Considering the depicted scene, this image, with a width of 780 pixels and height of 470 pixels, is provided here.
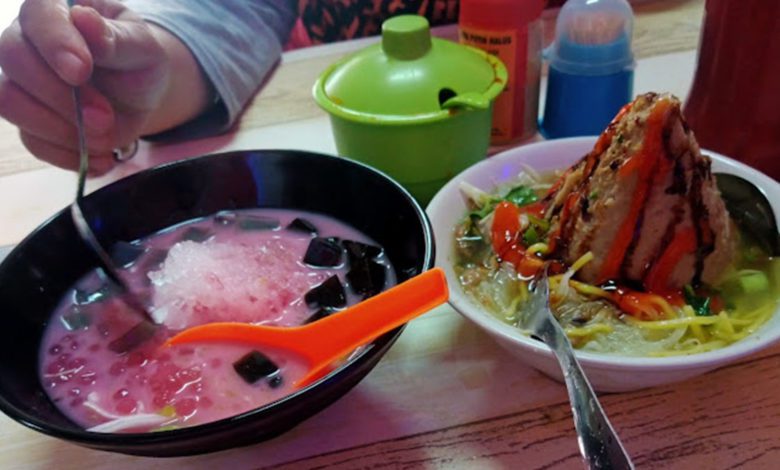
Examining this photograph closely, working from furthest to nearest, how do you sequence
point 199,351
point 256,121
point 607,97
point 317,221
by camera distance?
point 256,121
point 607,97
point 317,221
point 199,351

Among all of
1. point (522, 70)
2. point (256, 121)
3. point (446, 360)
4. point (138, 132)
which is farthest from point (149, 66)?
point (446, 360)

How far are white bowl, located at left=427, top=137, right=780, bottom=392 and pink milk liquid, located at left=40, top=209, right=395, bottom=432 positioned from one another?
0.10 m

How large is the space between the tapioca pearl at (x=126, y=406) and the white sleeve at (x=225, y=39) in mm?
731

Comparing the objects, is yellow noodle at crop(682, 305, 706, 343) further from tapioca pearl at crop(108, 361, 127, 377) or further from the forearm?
the forearm

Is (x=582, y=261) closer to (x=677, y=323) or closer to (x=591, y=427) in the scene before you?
(x=677, y=323)

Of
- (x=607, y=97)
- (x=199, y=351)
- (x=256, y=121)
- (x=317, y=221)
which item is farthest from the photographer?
(x=256, y=121)

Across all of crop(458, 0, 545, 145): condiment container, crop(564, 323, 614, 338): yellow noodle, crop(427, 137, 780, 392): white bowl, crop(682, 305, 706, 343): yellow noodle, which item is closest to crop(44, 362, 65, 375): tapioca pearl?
crop(427, 137, 780, 392): white bowl

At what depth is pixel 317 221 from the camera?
35.1 inches

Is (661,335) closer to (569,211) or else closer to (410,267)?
(569,211)

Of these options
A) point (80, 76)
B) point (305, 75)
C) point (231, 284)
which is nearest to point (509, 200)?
point (231, 284)

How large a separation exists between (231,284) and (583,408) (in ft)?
1.34

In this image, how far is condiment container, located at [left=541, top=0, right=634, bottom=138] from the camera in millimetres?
1065

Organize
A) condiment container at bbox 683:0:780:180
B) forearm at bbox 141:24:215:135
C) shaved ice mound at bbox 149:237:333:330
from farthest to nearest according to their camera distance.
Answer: forearm at bbox 141:24:215:135, condiment container at bbox 683:0:780:180, shaved ice mound at bbox 149:237:333:330

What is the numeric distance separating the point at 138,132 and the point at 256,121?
224 mm
